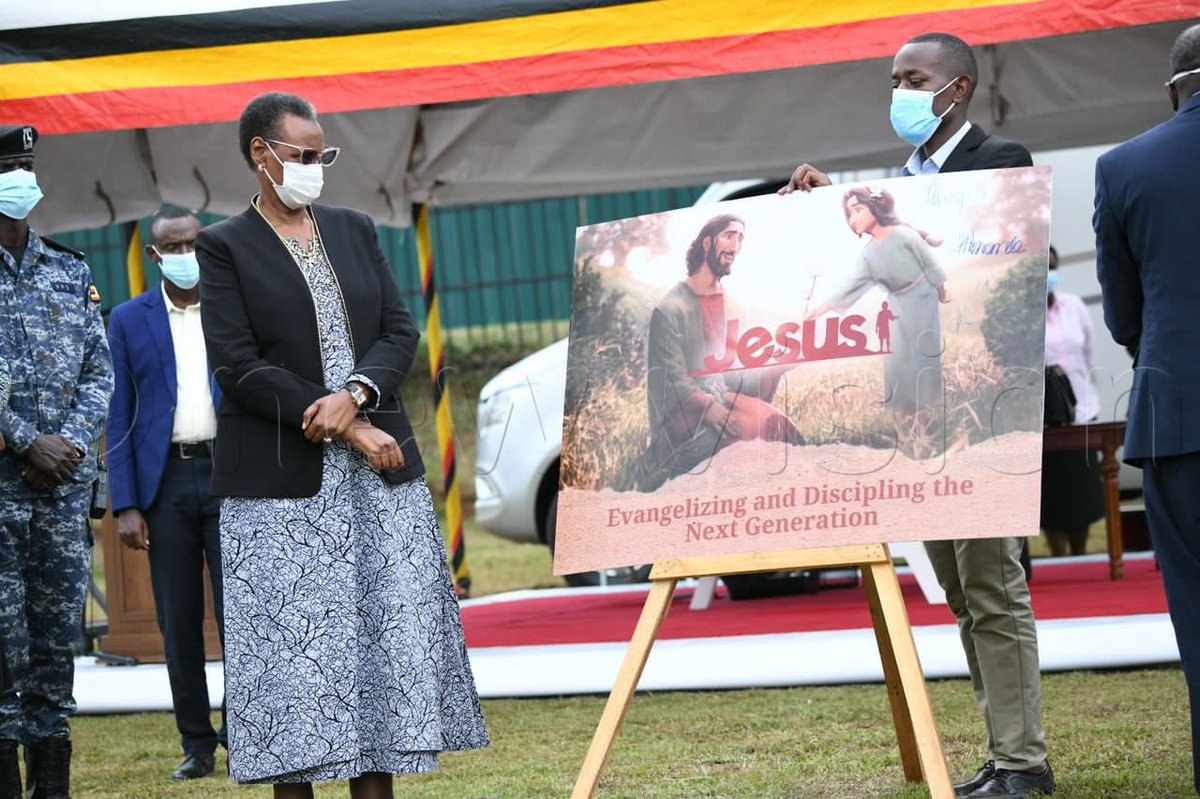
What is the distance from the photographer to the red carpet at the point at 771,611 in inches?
282

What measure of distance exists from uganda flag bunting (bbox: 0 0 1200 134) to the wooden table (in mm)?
2921

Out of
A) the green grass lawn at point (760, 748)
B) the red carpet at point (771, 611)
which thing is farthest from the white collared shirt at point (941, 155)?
the red carpet at point (771, 611)

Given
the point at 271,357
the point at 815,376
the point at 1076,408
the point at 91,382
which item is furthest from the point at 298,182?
the point at 1076,408

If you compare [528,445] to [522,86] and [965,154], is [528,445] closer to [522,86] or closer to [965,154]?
[522,86]

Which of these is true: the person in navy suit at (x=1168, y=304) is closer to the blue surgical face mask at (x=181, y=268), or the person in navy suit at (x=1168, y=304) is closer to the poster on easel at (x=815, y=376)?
the poster on easel at (x=815, y=376)

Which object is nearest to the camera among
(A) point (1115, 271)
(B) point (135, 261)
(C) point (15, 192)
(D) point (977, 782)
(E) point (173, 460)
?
(A) point (1115, 271)

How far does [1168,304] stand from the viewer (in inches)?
142

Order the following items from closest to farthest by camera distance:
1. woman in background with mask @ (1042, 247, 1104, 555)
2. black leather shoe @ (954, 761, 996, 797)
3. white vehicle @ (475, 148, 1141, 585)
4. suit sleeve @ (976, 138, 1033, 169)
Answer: suit sleeve @ (976, 138, 1033, 169) → black leather shoe @ (954, 761, 996, 797) → white vehicle @ (475, 148, 1141, 585) → woman in background with mask @ (1042, 247, 1104, 555)

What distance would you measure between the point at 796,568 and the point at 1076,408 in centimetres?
635

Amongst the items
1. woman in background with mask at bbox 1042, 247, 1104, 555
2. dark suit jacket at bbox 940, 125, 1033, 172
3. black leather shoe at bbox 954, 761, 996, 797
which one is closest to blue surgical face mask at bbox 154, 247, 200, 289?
dark suit jacket at bbox 940, 125, 1033, 172

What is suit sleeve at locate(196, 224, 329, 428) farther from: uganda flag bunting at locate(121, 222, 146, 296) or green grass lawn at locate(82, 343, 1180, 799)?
uganda flag bunting at locate(121, 222, 146, 296)

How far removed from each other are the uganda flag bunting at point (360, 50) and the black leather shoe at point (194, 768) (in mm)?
2298

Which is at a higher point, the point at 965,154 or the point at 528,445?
the point at 965,154

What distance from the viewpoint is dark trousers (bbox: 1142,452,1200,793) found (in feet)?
11.9
